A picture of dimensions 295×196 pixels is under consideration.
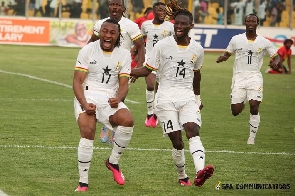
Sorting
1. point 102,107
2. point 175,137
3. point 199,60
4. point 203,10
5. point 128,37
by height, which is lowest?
point 175,137

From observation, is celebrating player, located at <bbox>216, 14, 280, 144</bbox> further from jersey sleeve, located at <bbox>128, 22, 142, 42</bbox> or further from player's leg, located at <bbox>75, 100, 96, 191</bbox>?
player's leg, located at <bbox>75, 100, 96, 191</bbox>

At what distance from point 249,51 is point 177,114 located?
499cm

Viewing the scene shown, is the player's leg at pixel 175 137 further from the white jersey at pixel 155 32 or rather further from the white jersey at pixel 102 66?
the white jersey at pixel 155 32

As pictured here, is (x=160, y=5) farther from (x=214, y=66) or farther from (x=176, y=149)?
(x=214, y=66)

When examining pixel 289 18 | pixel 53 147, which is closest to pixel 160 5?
pixel 53 147

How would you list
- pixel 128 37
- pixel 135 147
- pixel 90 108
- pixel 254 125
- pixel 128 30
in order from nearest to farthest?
pixel 90 108, pixel 135 147, pixel 128 30, pixel 128 37, pixel 254 125

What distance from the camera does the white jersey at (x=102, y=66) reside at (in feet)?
34.4

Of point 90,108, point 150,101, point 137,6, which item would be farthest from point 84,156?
point 137,6

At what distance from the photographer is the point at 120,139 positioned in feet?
34.6

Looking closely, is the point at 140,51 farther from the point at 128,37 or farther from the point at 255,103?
the point at 255,103

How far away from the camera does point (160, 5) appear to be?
1762 cm

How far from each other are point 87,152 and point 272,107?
12.3 meters

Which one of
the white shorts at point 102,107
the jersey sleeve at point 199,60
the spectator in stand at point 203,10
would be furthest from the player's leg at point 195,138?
the spectator in stand at point 203,10

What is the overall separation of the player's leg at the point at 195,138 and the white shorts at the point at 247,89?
4.72 meters
